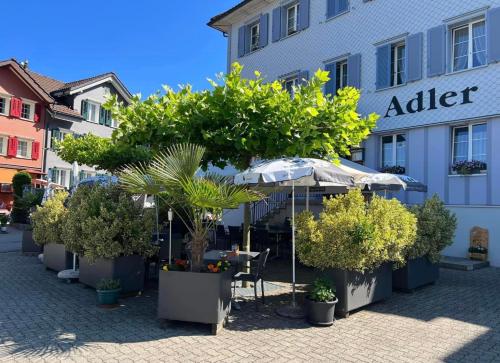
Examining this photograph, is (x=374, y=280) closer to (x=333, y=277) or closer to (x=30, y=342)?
(x=333, y=277)

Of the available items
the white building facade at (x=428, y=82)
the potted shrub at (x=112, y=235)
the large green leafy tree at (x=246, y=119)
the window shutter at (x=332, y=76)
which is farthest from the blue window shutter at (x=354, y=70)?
the potted shrub at (x=112, y=235)

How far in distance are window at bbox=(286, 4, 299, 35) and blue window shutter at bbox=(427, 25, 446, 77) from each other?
6471 millimetres

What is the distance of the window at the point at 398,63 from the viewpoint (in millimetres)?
14281

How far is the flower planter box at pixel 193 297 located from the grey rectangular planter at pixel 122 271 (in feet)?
5.49

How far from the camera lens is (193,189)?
17.1 feet

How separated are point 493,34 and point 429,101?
2406mm

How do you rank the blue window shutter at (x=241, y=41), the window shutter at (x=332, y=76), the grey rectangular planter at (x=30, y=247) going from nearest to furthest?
the grey rectangular planter at (x=30, y=247)
the window shutter at (x=332, y=76)
the blue window shutter at (x=241, y=41)

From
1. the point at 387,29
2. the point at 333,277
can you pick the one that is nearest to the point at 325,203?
the point at 333,277

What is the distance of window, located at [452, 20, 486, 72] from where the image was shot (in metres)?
12.3

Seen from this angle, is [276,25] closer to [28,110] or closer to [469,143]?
[469,143]

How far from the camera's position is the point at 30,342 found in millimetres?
4914

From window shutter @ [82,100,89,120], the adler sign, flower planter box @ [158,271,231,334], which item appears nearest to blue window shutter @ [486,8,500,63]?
the adler sign

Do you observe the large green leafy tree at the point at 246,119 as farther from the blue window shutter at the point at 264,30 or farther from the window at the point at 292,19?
the blue window shutter at the point at 264,30

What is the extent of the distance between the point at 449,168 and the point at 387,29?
5.26m
